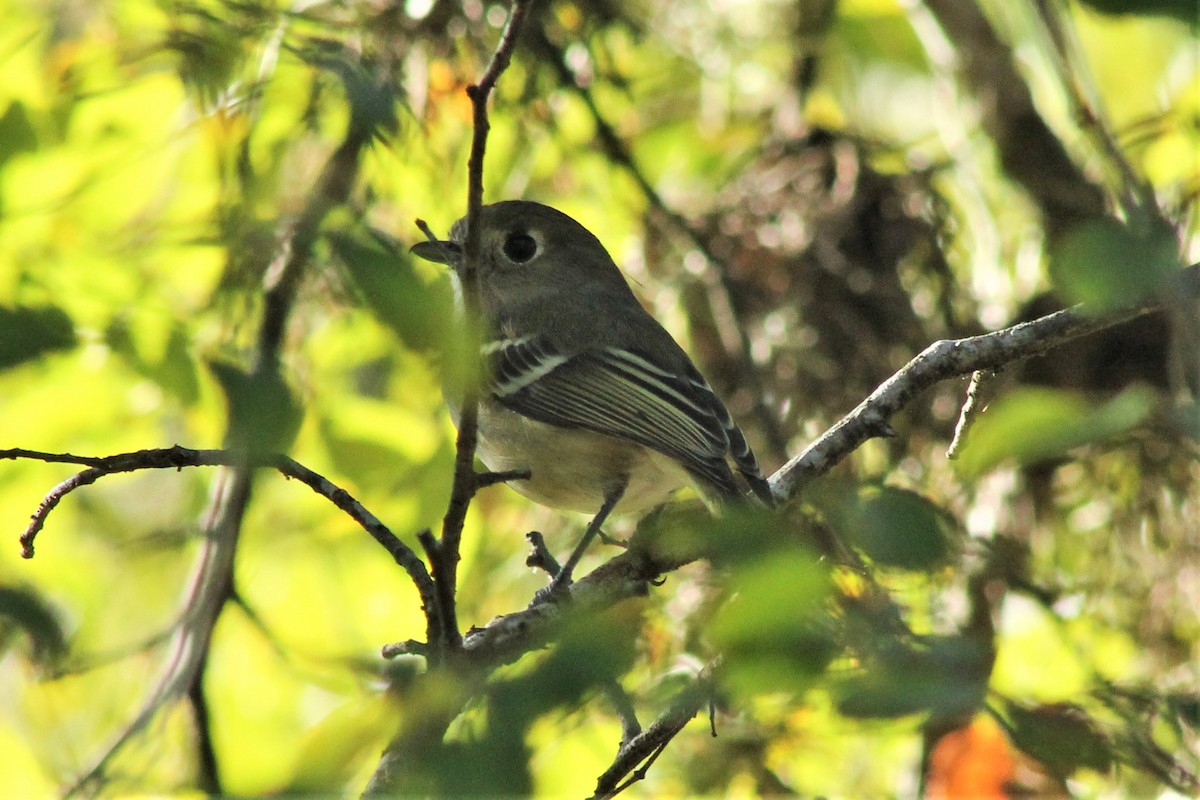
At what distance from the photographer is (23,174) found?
2988mm

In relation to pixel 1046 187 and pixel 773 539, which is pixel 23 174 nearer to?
pixel 773 539

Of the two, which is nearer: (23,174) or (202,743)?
(202,743)

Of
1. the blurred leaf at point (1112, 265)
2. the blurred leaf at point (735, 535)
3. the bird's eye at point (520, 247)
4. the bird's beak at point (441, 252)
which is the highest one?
the bird's eye at point (520, 247)

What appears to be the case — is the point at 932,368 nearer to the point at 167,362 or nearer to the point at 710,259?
the point at 167,362

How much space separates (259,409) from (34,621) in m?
0.28

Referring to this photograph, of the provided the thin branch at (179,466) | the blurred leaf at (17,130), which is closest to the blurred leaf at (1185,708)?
the thin branch at (179,466)

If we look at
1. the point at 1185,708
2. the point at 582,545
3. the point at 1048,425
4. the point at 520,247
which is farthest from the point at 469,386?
the point at 520,247

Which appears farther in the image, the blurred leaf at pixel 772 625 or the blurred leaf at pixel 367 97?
the blurred leaf at pixel 367 97

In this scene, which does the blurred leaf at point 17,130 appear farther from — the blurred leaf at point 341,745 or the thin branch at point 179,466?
the blurred leaf at point 341,745

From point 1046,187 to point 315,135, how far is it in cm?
248

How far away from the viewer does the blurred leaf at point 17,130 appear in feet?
9.23

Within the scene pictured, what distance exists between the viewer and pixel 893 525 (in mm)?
1009

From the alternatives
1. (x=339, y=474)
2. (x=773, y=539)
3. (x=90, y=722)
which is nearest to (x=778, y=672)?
(x=773, y=539)

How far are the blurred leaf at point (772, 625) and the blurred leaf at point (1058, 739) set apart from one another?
0.68 feet
